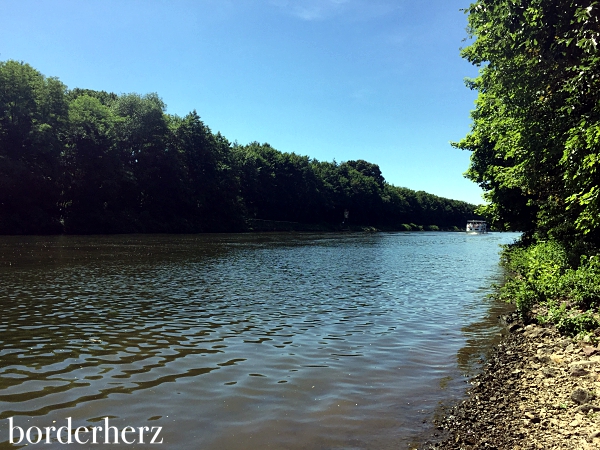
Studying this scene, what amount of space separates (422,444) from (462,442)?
557mm

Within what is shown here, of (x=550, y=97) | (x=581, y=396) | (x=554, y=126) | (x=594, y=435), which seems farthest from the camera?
(x=554, y=126)

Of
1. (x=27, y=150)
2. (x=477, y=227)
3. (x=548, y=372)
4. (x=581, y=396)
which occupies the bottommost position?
(x=548, y=372)

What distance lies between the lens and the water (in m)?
6.90

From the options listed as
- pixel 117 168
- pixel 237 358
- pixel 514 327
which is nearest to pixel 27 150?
pixel 117 168

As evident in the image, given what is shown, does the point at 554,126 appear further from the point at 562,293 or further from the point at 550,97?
the point at 562,293

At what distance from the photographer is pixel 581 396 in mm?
6961

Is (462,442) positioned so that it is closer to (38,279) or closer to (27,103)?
(38,279)

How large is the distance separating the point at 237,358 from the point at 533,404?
20.2 ft

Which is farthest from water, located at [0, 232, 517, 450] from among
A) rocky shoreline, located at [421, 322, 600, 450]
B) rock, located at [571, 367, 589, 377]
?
rock, located at [571, 367, 589, 377]

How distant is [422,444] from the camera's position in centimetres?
627

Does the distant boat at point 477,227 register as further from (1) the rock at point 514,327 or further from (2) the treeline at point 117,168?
(1) the rock at point 514,327

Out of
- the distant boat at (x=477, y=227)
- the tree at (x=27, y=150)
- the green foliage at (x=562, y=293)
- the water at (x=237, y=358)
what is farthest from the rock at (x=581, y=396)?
the distant boat at (x=477, y=227)

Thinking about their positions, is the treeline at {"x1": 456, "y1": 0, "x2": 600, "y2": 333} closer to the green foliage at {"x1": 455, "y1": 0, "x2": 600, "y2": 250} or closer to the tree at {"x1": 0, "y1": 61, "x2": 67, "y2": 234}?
the green foliage at {"x1": 455, "y1": 0, "x2": 600, "y2": 250}

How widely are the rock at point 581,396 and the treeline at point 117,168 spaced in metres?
69.1
